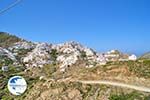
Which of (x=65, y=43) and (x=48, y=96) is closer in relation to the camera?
(x=48, y=96)

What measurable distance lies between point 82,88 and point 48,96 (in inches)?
239

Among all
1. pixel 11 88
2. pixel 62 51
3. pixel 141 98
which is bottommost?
pixel 141 98

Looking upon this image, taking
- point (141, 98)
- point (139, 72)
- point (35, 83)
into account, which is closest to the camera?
point (141, 98)

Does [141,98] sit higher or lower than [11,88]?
lower

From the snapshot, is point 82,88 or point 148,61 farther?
point 148,61

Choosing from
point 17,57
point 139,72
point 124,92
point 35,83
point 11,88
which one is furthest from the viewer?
point 17,57

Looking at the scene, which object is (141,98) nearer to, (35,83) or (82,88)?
(82,88)

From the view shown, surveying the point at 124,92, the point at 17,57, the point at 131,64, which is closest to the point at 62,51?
the point at 17,57

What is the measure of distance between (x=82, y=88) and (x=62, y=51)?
63.7 meters

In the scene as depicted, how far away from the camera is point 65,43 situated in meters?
128

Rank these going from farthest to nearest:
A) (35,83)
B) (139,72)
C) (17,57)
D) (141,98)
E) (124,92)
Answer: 1. (17,57)
2. (35,83)
3. (139,72)
4. (124,92)
5. (141,98)

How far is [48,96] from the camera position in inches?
2350

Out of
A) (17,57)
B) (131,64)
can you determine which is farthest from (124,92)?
(17,57)

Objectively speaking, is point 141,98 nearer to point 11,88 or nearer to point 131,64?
point 131,64
